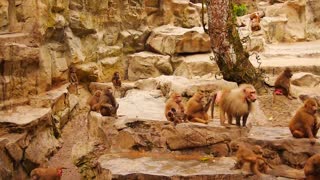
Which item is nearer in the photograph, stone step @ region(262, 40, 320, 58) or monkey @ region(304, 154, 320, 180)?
monkey @ region(304, 154, 320, 180)

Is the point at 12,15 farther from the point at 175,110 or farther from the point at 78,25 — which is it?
the point at 175,110

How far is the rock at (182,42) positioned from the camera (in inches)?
772

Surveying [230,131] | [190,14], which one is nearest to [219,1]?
[230,131]

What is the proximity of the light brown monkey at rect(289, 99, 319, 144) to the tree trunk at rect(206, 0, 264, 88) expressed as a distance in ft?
14.5

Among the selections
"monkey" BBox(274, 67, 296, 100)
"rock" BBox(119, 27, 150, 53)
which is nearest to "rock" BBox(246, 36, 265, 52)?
"rock" BBox(119, 27, 150, 53)

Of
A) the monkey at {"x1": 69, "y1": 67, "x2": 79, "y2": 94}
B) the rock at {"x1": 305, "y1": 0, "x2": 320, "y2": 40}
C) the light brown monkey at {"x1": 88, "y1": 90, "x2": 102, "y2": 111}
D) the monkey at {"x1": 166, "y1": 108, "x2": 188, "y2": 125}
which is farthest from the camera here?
the rock at {"x1": 305, "y1": 0, "x2": 320, "y2": 40}

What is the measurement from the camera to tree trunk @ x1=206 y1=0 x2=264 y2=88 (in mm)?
12180

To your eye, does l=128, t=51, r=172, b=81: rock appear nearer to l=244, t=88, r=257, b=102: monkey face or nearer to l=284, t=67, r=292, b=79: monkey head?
l=284, t=67, r=292, b=79: monkey head

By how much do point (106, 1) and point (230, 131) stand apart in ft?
39.4

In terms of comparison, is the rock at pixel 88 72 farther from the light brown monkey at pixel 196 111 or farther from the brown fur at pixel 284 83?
the light brown monkey at pixel 196 111

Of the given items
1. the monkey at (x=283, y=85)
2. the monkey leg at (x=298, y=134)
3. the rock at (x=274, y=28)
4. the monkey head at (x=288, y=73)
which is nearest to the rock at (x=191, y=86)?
the monkey at (x=283, y=85)

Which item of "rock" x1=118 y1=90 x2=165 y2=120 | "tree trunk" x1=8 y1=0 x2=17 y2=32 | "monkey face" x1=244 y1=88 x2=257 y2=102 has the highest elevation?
"tree trunk" x1=8 y1=0 x2=17 y2=32

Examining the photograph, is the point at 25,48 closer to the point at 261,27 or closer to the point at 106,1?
the point at 106,1

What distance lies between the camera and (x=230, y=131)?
28.8 feet
